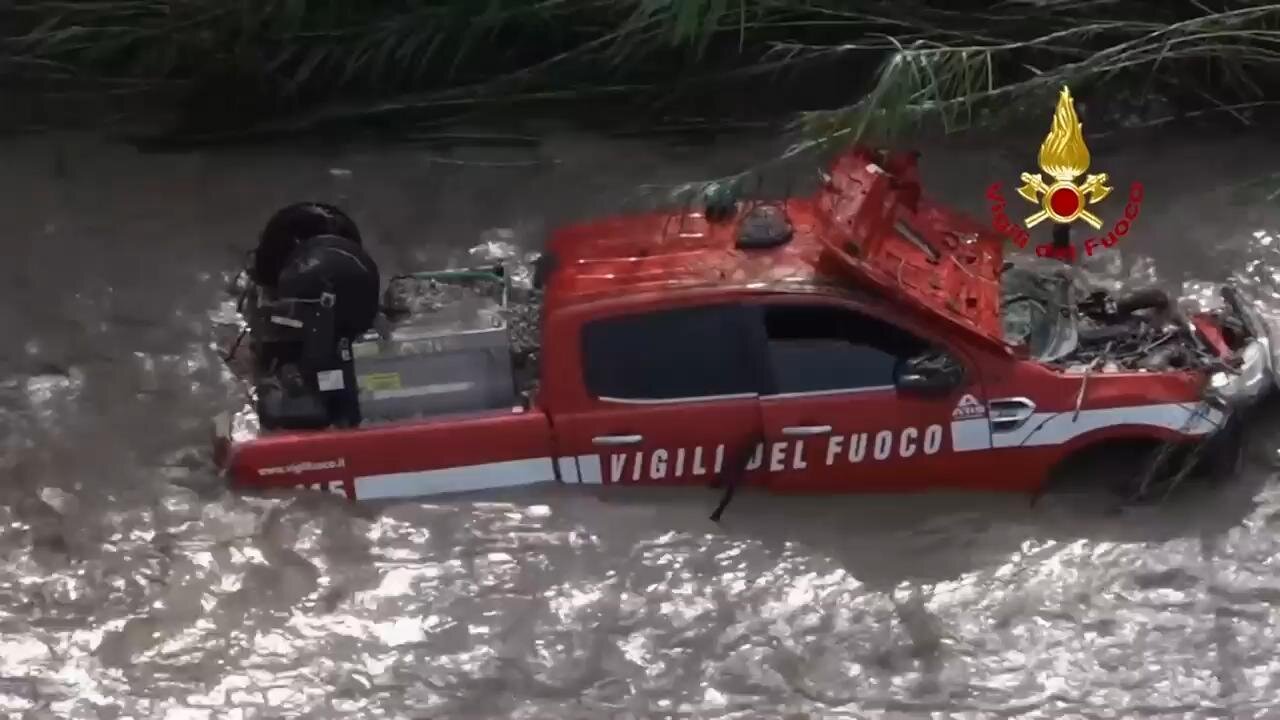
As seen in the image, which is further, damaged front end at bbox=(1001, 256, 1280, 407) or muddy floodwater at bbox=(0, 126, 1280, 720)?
damaged front end at bbox=(1001, 256, 1280, 407)

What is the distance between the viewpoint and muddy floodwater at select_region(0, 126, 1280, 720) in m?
5.70

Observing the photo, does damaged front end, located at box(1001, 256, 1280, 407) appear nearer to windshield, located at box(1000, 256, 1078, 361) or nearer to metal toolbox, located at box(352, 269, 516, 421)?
windshield, located at box(1000, 256, 1078, 361)

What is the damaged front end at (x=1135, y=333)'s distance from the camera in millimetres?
6258

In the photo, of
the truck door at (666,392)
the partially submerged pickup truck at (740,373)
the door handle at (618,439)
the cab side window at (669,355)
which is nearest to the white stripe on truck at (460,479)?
the partially submerged pickup truck at (740,373)

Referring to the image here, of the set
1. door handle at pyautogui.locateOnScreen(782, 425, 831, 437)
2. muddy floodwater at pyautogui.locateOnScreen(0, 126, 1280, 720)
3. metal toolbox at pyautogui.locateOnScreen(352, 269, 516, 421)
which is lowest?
muddy floodwater at pyautogui.locateOnScreen(0, 126, 1280, 720)

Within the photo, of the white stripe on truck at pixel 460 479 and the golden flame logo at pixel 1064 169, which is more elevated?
the golden flame logo at pixel 1064 169

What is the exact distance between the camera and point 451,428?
20.4 ft

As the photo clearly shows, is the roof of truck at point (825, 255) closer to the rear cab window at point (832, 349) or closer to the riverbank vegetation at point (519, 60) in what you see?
the rear cab window at point (832, 349)

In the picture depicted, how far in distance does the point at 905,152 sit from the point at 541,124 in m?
3.91

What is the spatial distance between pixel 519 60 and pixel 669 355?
15.2 feet

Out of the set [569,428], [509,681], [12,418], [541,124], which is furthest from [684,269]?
[541,124]

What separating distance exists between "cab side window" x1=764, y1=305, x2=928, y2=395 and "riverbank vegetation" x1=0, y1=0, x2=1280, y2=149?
3.28 m

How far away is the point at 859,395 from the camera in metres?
6.11

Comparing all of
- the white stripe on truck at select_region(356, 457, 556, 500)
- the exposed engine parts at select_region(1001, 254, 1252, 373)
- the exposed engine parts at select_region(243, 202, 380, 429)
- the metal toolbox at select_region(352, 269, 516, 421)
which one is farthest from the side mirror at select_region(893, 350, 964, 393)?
the exposed engine parts at select_region(243, 202, 380, 429)
